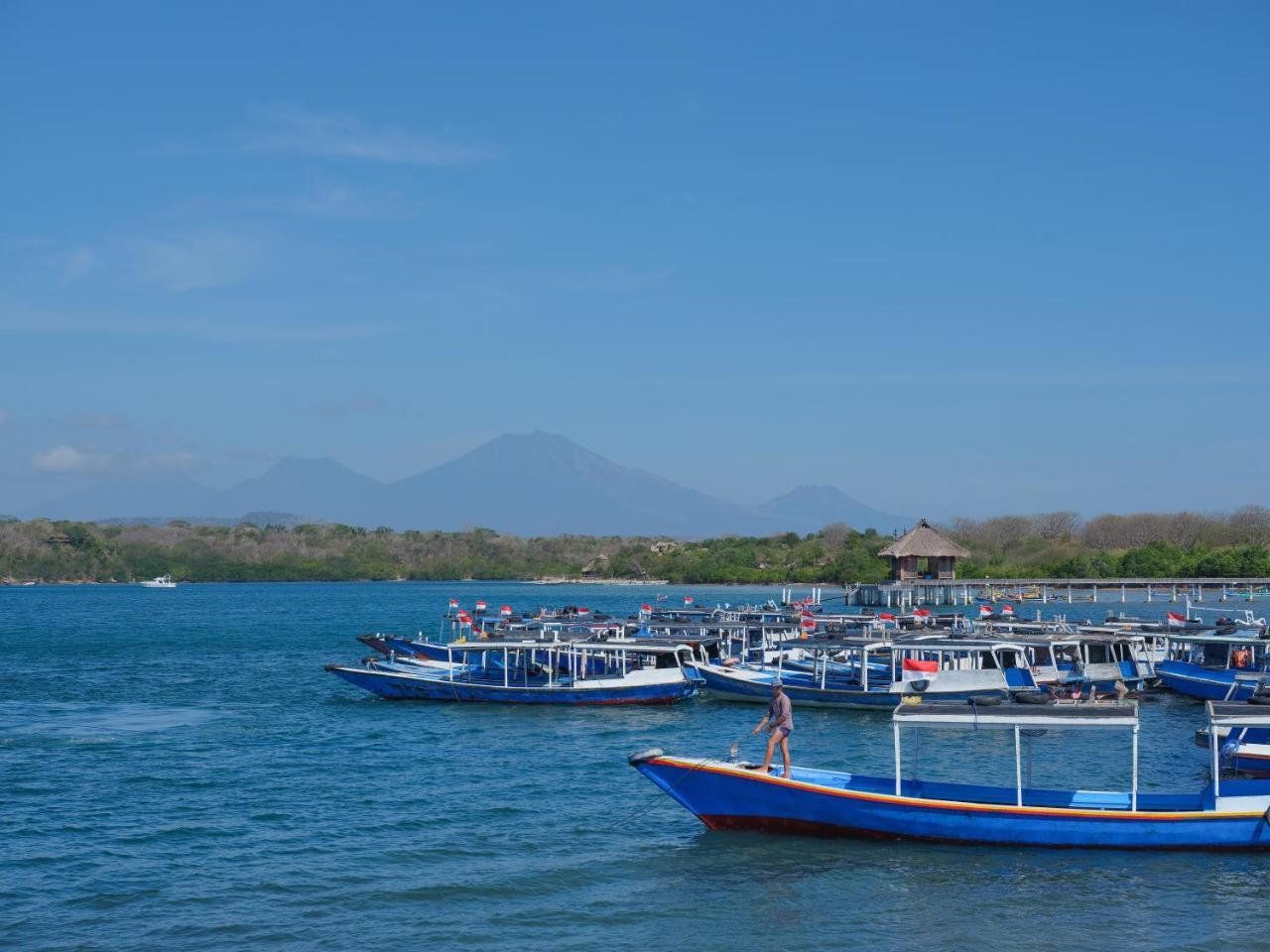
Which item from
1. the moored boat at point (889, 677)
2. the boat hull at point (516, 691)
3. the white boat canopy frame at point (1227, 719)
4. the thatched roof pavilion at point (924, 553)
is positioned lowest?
the boat hull at point (516, 691)

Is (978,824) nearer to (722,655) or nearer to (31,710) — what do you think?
(722,655)

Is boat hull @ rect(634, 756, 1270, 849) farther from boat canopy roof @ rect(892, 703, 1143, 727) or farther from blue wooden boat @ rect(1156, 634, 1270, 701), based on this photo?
blue wooden boat @ rect(1156, 634, 1270, 701)

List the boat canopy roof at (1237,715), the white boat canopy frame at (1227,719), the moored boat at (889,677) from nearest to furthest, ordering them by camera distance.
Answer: the white boat canopy frame at (1227,719)
the boat canopy roof at (1237,715)
the moored boat at (889,677)

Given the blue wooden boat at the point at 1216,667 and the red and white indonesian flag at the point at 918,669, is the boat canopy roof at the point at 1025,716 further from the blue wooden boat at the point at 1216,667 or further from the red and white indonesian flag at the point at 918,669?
the blue wooden boat at the point at 1216,667

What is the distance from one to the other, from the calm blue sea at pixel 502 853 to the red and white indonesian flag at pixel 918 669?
10.6ft

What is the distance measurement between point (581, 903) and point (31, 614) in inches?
4234

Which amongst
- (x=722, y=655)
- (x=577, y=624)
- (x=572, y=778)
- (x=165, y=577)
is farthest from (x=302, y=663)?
(x=165, y=577)

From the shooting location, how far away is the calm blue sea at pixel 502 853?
19.9 metres

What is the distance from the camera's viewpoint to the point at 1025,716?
2348cm

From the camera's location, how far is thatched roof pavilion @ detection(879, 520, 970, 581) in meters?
107

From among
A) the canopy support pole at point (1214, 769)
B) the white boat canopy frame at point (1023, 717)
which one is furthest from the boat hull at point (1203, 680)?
the canopy support pole at point (1214, 769)

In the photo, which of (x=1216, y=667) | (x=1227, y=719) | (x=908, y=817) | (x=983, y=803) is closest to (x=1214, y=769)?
(x=1227, y=719)

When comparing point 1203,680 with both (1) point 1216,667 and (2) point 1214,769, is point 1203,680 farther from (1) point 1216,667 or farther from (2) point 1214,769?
(2) point 1214,769

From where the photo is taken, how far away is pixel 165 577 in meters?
189
